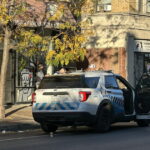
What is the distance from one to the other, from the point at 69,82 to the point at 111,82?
5.49 ft

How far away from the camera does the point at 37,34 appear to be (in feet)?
53.8

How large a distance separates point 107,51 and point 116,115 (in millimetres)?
11137

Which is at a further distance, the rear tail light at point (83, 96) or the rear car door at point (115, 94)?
the rear car door at point (115, 94)

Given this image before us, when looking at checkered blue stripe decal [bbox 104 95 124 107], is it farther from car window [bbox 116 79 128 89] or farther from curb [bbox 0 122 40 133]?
curb [bbox 0 122 40 133]

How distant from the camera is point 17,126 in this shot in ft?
49.4

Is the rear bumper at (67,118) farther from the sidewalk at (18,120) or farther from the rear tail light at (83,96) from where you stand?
the sidewalk at (18,120)

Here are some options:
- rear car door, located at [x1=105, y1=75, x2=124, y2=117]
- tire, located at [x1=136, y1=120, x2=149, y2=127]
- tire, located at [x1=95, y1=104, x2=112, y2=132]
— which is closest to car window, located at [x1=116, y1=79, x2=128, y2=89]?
rear car door, located at [x1=105, y1=75, x2=124, y2=117]

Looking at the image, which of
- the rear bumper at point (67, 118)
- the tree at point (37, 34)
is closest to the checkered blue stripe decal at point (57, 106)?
the rear bumper at point (67, 118)

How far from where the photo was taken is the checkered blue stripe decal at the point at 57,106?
13.0 m

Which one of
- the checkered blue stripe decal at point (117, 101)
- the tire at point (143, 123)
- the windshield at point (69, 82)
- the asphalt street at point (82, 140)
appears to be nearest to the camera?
the asphalt street at point (82, 140)

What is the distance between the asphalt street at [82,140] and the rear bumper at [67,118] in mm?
381

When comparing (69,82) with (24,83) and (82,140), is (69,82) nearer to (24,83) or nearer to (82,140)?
(82,140)

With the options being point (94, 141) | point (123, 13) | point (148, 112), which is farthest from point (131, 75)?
point (94, 141)

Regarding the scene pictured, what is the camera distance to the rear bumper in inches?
508
